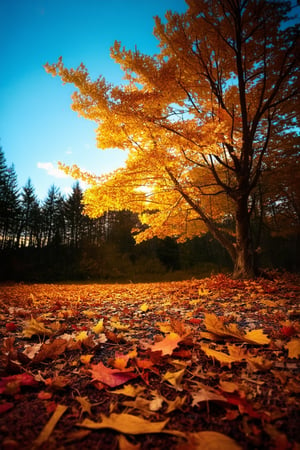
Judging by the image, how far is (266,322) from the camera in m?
2.26

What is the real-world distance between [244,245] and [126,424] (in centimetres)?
621

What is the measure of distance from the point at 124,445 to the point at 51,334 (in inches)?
61.6

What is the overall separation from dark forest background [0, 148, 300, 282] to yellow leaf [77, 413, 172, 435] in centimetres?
1289

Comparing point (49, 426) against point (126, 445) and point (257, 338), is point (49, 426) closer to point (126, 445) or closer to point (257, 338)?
point (126, 445)

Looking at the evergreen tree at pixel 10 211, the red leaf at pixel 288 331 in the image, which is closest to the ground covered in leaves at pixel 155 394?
the red leaf at pixel 288 331

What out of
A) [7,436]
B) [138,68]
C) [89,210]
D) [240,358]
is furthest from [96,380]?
[138,68]

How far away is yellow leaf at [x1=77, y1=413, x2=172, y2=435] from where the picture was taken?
84 centimetres

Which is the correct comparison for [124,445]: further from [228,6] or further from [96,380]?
[228,6]

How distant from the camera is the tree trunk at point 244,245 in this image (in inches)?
241

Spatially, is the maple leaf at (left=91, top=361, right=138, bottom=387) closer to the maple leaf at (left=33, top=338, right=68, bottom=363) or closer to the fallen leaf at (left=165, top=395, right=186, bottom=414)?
the fallen leaf at (left=165, top=395, right=186, bottom=414)

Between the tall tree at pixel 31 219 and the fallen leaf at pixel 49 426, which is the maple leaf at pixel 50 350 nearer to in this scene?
the fallen leaf at pixel 49 426

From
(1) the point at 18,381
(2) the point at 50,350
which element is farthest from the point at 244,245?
(1) the point at 18,381

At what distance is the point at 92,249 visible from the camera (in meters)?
21.5

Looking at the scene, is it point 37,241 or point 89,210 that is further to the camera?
point 37,241
